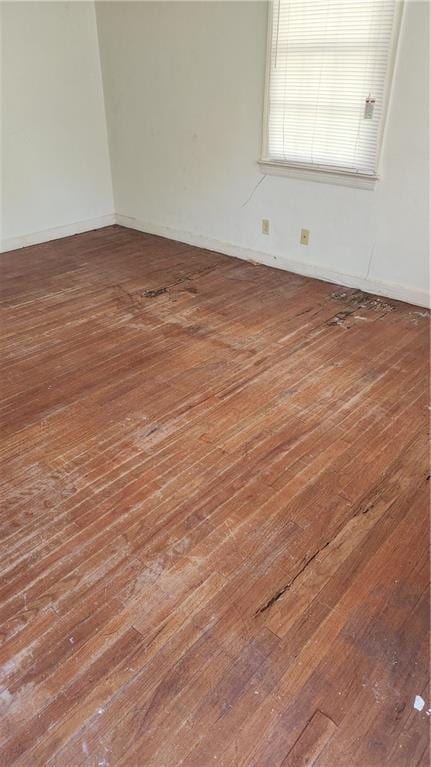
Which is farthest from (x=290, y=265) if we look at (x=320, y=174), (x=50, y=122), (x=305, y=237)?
(x=50, y=122)

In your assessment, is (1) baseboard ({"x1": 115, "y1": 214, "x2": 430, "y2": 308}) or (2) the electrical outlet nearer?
(1) baseboard ({"x1": 115, "y1": 214, "x2": 430, "y2": 308})

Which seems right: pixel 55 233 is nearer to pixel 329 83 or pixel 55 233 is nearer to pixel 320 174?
pixel 320 174

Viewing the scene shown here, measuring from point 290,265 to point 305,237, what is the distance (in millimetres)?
253

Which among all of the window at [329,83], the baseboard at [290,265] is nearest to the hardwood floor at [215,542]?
the baseboard at [290,265]

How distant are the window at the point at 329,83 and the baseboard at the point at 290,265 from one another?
64 centimetres

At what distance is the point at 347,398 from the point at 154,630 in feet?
4.69

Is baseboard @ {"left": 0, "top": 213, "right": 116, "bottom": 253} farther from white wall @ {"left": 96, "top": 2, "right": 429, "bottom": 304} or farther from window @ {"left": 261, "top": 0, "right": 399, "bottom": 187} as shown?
window @ {"left": 261, "top": 0, "right": 399, "bottom": 187}

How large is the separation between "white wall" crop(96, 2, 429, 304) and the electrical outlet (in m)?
0.04

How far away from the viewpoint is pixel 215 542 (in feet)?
5.66

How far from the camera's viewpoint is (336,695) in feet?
4.31

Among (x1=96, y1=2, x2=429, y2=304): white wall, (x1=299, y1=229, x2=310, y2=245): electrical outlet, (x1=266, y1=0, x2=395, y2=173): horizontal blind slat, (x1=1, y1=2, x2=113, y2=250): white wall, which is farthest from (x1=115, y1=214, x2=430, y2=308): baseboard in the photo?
(x1=266, y1=0, x2=395, y2=173): horizontal blind slat

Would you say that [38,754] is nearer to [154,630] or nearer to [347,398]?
[154,630]

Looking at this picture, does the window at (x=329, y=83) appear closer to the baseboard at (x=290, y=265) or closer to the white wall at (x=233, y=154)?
the white wall at (x=233, y=154)

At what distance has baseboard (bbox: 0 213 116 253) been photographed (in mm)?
4559
